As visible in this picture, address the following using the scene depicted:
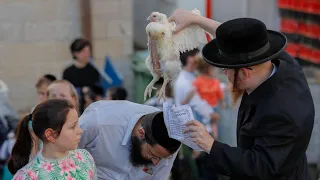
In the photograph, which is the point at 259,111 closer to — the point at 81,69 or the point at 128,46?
the point at 81,69

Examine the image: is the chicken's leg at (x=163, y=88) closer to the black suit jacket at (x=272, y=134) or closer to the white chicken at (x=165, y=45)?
the white chicken at (x=165, y=45)

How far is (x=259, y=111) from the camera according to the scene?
2994 millimetres

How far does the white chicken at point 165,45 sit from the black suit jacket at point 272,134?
0.38 metres

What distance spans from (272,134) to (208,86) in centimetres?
372

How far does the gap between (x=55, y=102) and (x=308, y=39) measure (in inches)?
185

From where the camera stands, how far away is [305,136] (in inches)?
119

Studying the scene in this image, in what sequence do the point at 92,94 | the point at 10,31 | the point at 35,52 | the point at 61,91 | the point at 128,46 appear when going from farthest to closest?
the point at 128,46
the point at 35,52
the point at 10,31
the point at 92,94
the point at 61,91

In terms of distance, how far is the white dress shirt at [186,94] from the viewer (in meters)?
6.50

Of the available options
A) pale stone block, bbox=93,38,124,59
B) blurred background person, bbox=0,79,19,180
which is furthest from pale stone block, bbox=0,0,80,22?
blurred background person, bbox=0,79,19,180

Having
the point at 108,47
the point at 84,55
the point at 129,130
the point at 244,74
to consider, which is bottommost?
the point at 108,47

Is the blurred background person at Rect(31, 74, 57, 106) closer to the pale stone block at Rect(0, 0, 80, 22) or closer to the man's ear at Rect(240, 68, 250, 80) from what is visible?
the pale stone block at Rect(0, 0, 80, 22)

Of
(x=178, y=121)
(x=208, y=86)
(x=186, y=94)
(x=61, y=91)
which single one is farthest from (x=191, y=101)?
(x=178, y=121)

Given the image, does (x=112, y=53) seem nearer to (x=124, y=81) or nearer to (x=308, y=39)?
(x=124, y=81)

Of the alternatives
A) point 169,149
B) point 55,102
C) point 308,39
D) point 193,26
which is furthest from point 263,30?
point 308,39
